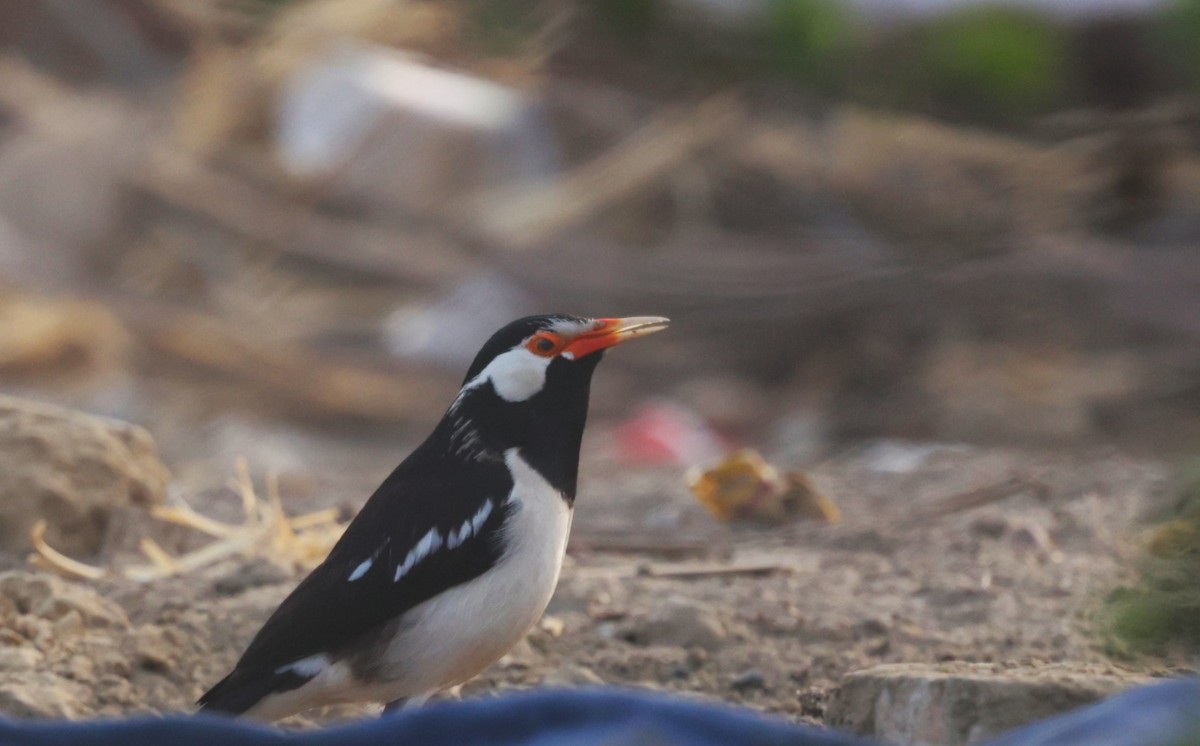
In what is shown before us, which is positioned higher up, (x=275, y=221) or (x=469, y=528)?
(x=275, y=221)

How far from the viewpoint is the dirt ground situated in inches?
132

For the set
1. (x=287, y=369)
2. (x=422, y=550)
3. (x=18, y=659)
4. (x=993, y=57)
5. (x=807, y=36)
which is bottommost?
(x=18, y=659)

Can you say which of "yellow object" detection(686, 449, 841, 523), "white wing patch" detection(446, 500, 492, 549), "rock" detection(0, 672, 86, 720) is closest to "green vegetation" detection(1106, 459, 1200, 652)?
"white wing patch" detection(446, 500, 492, 549)

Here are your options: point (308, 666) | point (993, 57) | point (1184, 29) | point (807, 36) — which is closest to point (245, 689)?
point (308, 666)

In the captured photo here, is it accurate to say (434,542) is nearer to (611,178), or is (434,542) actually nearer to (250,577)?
(250,577)

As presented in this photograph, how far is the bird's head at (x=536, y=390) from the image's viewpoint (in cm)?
318

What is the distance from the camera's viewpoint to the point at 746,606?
3799mm

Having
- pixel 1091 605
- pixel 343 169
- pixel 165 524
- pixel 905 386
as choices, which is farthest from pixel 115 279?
pixel 1091 605

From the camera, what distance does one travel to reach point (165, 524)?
4285 mm

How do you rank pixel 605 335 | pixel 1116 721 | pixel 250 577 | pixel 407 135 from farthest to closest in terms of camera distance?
pixel 407 135 < pixel 250 577 < pixel 605 335 < pixel 1116 721

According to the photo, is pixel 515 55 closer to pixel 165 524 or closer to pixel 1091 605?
pixel 1091 605

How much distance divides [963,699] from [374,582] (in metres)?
1.02

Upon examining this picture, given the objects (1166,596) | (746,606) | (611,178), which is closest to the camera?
(1166,596)

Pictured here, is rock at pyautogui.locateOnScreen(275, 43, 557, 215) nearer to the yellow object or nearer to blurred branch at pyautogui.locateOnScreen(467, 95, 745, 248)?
blurred branch at pyautogui.locateOnScreen(467, 95, 745, 248)
